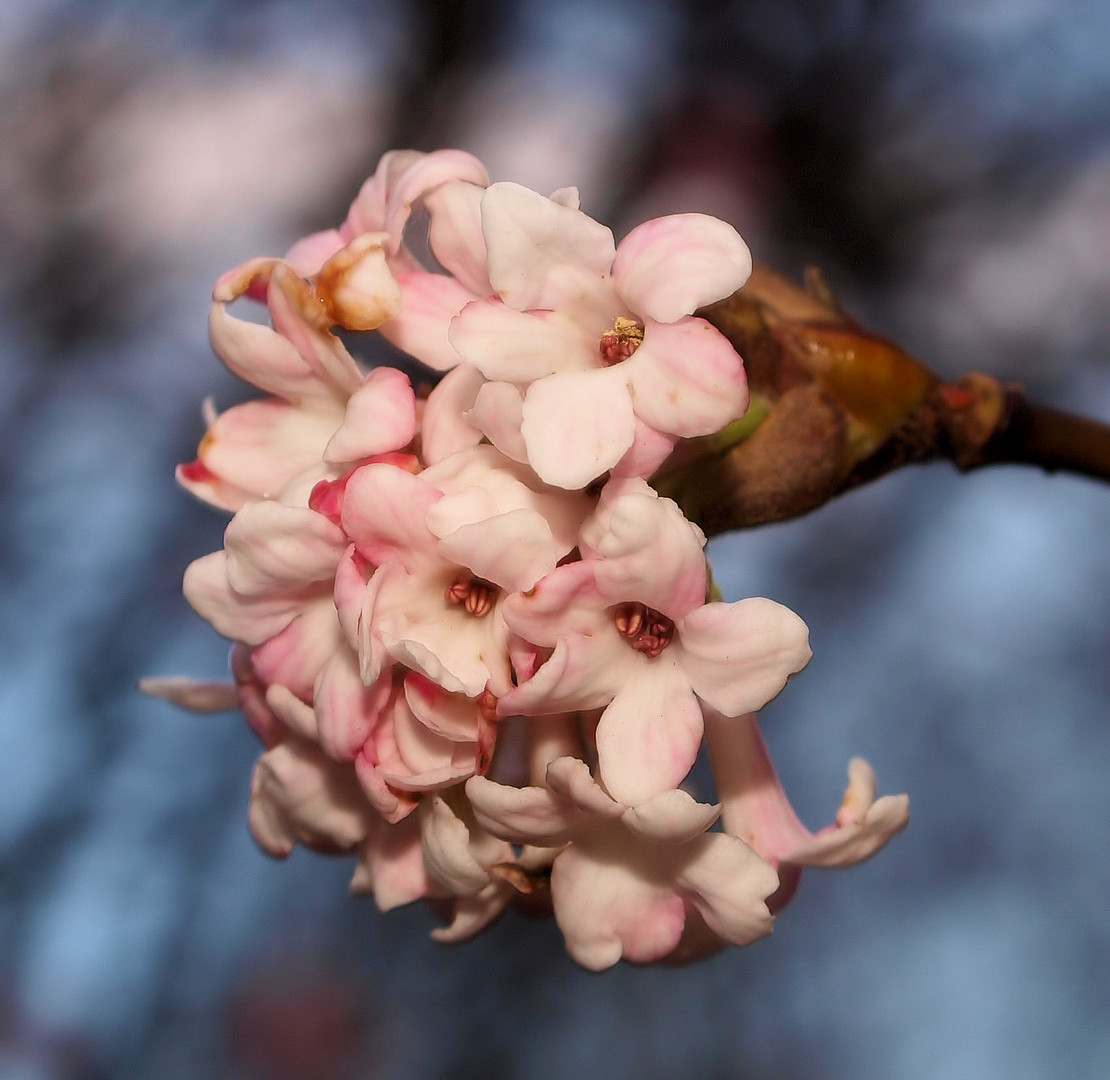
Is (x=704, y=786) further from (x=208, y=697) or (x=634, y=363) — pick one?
(x=634, y=363)

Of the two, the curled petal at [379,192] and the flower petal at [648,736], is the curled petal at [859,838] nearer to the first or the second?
the flower petal at [648,736]

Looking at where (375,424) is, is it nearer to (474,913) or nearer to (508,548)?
(508,548)

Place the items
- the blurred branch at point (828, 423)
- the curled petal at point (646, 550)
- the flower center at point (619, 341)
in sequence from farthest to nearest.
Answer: the blurred branch at point (828, 423), the flower center at point (619, 341), the curled petal at point (646, 550)

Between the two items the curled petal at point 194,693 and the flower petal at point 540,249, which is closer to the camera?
the flower petal at point 540,249

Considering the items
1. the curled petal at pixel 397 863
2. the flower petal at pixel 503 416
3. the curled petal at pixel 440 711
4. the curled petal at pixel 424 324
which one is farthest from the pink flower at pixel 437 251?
the curled petal at pixel 397 863

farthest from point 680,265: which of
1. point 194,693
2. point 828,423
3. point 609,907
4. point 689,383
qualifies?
point 194,693

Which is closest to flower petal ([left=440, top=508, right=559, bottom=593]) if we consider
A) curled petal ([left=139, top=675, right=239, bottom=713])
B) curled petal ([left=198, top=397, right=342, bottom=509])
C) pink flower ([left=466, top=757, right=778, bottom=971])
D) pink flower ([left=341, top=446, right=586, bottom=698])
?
pink flower ([left=341, top=446, right=586, bottom=698])

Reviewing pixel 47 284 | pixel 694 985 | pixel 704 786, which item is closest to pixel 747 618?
pixel 704 786
